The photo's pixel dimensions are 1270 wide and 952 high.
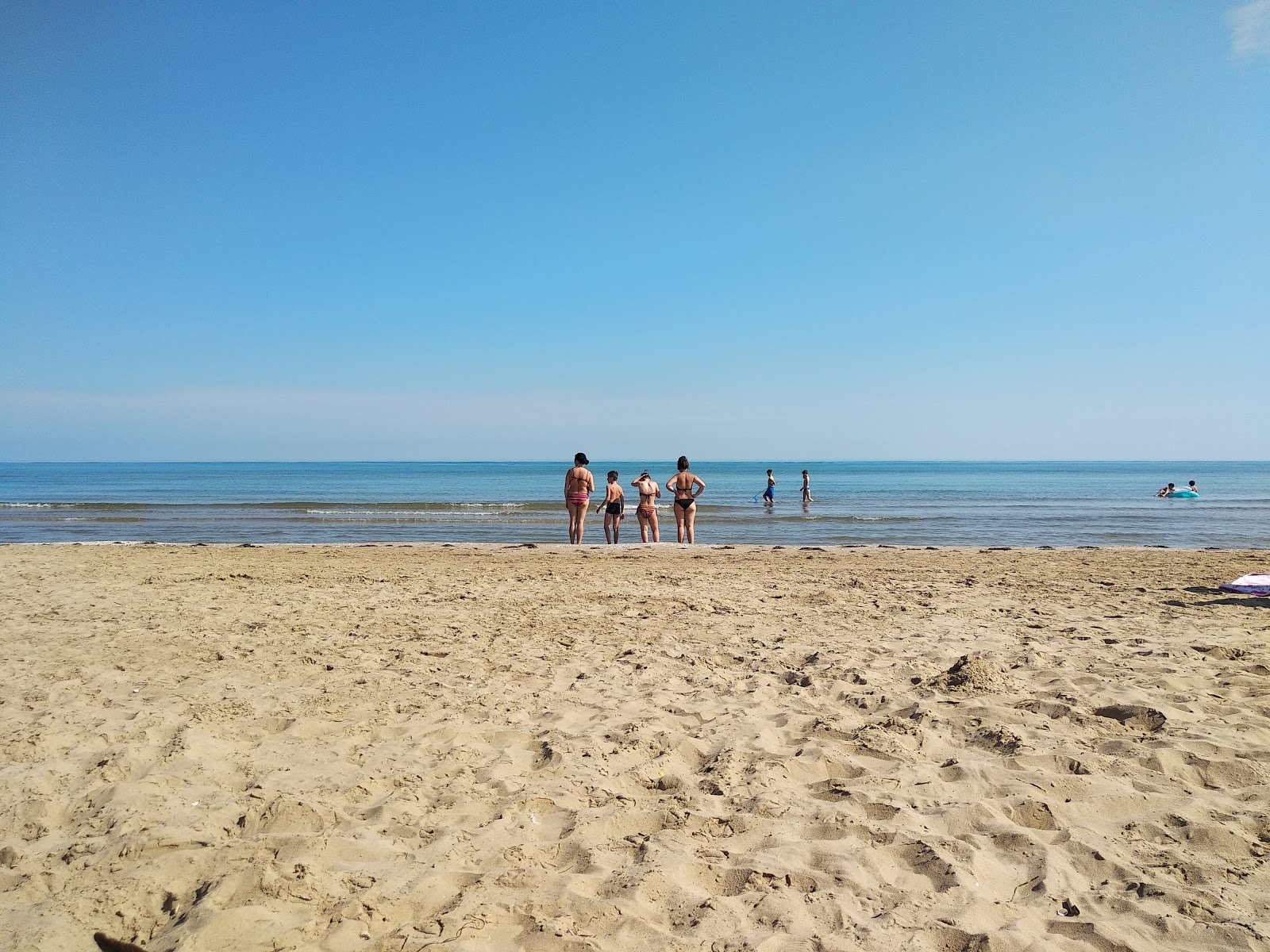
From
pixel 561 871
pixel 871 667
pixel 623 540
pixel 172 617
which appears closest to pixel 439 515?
pixel 623 540

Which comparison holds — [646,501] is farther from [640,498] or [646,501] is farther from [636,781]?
[636,781]

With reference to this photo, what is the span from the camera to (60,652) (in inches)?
227

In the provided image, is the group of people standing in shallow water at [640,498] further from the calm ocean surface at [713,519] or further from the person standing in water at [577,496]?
the calm ocean surface at [713,519]

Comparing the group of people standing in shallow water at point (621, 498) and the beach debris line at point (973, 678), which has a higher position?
the group of people standing in shallow water at point (621, 498)

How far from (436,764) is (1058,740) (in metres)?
3.29

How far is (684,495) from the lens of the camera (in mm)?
14977

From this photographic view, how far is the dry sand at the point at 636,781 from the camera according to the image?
2.60 meters

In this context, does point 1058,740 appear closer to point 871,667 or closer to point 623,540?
point 871,667

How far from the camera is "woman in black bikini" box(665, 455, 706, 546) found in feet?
48.6

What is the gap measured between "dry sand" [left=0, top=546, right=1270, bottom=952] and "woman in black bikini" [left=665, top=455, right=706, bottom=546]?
7.63 metres

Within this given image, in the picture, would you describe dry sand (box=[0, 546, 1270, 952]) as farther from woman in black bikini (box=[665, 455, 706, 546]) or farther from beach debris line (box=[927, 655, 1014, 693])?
woman in black bikini (box=[665, 455, 706, 546])

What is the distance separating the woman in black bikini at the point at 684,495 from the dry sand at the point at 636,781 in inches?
300

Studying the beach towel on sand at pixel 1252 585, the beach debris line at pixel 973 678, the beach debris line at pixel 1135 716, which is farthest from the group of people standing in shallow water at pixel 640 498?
the beach debris line at pixel 1135 716

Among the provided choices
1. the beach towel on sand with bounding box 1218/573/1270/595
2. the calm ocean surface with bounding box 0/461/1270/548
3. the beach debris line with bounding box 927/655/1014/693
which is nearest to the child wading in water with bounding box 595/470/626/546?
the calm ocean surface with bounding box 0/461/1270/548
